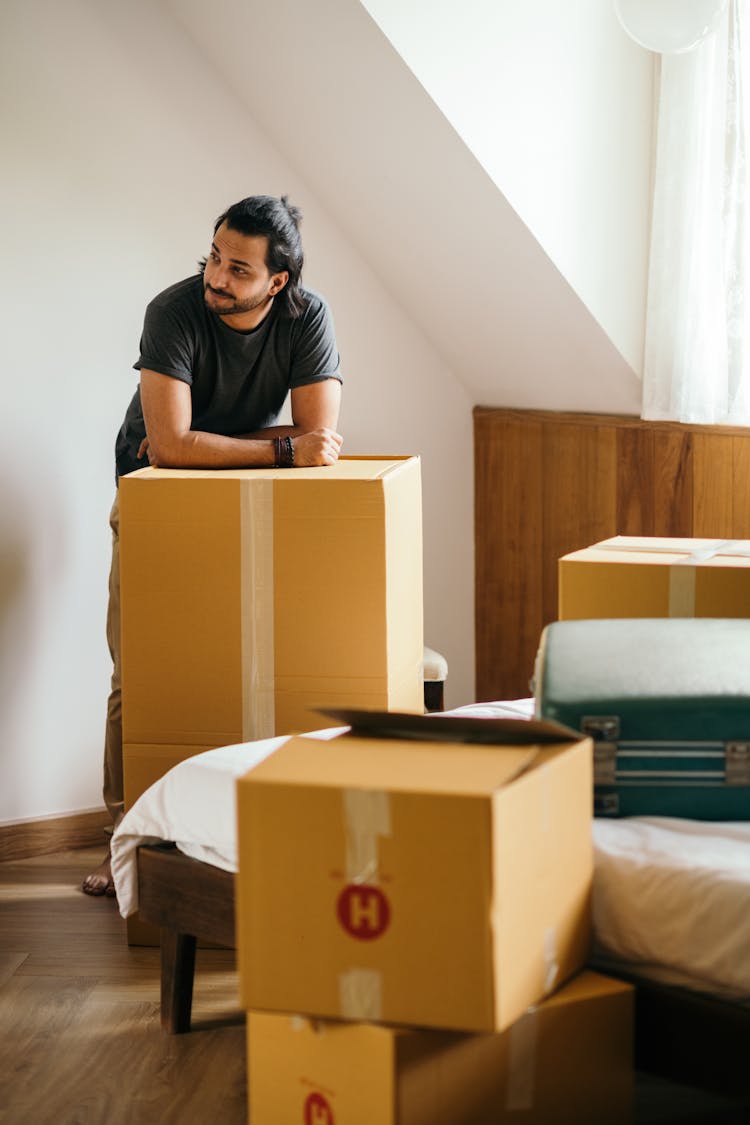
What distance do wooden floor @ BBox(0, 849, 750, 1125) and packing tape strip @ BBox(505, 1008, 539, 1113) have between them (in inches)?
10.9

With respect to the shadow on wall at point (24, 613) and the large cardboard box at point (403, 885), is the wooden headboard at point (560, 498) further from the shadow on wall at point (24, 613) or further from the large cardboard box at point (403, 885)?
the large cardboard box at point (403, 885)

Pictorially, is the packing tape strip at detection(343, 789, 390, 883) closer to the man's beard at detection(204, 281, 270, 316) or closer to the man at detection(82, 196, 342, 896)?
the man at detection(82, 196, 342, 896)

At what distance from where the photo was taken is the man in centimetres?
256

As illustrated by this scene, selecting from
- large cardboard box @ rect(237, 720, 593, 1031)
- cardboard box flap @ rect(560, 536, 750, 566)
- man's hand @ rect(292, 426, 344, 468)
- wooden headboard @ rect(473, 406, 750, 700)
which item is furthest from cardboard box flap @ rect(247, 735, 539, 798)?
wooden headboard @ rect(473, 406, 750, 700)

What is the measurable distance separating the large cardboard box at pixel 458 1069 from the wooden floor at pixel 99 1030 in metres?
0.43

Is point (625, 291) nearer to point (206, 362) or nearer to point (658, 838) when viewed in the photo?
point (206, 362)

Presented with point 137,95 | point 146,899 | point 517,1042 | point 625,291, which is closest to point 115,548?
point 146,899

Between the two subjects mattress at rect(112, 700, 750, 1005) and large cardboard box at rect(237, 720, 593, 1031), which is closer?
large cardboard box at rect(237, 720, 593, 1031)

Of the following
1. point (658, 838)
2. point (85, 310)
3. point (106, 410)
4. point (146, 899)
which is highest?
point (85, 310)

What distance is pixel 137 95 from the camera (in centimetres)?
310

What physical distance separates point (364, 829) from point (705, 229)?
2014mm

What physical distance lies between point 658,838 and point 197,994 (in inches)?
41.1

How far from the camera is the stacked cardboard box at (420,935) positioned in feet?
4.52

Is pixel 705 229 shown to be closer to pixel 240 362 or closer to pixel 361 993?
pixel 240 362
